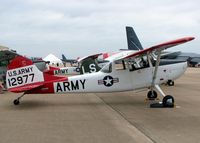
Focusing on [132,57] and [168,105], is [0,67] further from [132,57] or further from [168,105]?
[168,105]

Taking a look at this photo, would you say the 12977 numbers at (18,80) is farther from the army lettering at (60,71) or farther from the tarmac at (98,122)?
the army lettering at (60,71)

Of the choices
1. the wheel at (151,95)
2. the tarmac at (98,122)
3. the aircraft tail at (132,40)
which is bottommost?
the tarmac at (98,122)

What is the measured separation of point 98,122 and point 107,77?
3.75 meters

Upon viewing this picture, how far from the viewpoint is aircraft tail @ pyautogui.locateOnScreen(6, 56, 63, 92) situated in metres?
11.7

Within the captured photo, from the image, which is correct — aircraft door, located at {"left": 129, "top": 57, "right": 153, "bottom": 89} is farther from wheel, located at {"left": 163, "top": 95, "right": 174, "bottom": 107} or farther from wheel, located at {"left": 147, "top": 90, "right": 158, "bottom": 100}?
wheel, located at {"left": 163, "top": 95, "right": 174, "bottom": 107}

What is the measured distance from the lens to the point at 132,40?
1537 inches

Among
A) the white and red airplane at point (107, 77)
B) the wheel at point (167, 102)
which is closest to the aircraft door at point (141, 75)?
the white and red airplane at point (107, 77)

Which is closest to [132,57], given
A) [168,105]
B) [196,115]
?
[168,105]

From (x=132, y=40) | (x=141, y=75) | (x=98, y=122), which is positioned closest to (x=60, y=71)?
(x=141, y=75)

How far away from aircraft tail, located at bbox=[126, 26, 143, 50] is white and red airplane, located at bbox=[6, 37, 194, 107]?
1009 inches

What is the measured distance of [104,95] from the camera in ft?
52.1

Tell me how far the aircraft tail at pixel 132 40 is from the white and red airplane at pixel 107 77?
84.1 feet

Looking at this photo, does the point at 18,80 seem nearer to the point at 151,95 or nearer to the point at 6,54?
the point at 151,95

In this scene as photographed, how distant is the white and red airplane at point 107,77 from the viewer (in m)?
11.7
